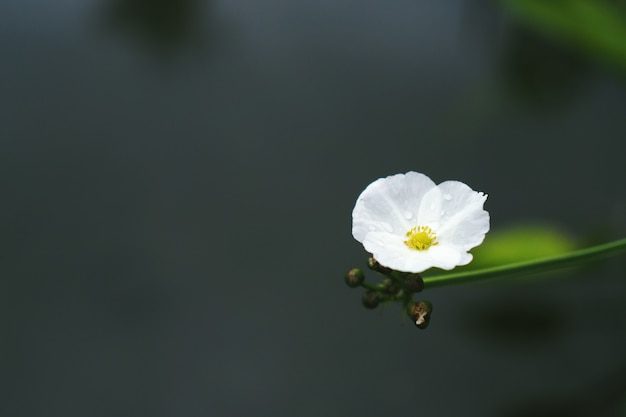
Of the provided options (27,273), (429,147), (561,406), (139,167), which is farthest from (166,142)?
(561,406)

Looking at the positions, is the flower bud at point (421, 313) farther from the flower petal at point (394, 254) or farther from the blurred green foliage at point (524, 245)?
the blurred green foliage at point (524, 245)

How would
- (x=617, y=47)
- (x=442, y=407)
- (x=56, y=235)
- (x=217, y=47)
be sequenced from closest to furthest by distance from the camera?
1. (x=617, y=47)
2. (x=442, y=407)
3. (x=56, y=235)
4. (x=217, y=47)

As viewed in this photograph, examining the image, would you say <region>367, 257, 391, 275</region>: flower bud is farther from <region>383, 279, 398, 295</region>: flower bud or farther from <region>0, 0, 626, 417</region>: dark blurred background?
<region>0, 0, 626, 417</region>: dark blurred background

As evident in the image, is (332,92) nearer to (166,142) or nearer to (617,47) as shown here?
(166,142)

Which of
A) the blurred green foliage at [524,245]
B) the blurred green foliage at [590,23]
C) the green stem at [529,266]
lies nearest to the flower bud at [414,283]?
the green stem at [529,266]

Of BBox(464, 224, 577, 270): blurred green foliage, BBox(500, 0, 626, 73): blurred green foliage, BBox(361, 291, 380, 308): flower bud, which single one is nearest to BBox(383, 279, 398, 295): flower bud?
BBox(361, 291, 380, 308): flower bud
